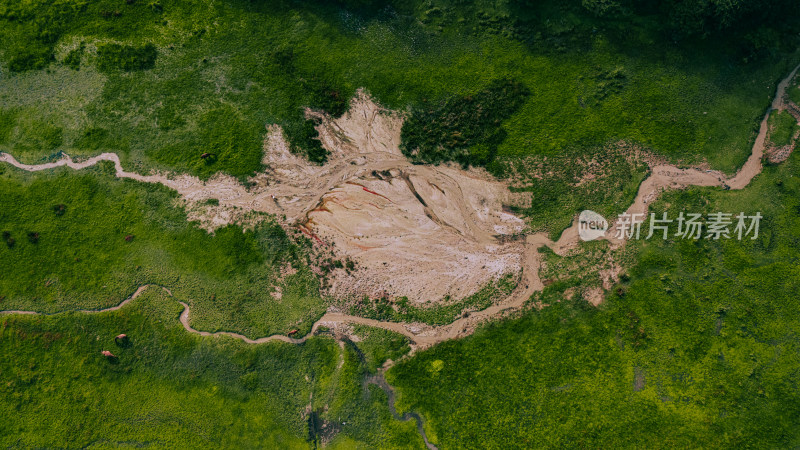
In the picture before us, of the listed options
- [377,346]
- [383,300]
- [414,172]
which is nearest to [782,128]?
[414,172]

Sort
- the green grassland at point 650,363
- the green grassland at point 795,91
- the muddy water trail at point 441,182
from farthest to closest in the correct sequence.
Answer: the green grassland at point 795,91 < the muddy water trail at point 441,182 < the green grassland at point 650,363

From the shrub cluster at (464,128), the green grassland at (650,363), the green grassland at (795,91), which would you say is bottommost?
the green grassland at (650,363)

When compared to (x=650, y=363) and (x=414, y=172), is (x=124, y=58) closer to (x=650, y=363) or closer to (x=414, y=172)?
(x=414, y=172)

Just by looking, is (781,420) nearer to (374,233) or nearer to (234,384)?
(374,233)

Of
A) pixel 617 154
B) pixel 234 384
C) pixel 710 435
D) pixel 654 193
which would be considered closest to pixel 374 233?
pixel 234 384

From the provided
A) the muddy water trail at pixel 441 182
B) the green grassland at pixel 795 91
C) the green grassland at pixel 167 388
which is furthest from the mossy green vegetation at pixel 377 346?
the green grassland at pixel 795 91

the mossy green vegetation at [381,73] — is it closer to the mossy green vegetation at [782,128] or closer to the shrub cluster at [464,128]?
the shrub cluster at [464,128]

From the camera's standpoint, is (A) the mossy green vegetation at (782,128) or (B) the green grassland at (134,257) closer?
(B) the green grassland at (134,257)
